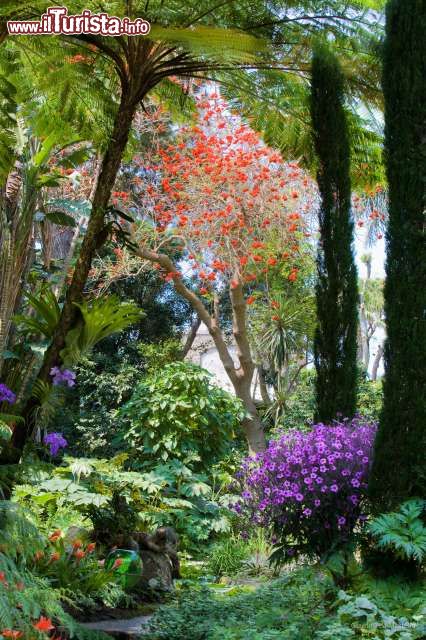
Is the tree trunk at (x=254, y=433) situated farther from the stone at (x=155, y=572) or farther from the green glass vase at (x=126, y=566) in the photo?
the green glass vase at (x=126, y=566)

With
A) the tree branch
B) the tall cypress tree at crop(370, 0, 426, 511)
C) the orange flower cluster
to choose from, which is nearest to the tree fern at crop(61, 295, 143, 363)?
the tall cypress tree at crop(370, 0, 426, 511)

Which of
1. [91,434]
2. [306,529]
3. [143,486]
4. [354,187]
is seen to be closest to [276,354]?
[91,434]

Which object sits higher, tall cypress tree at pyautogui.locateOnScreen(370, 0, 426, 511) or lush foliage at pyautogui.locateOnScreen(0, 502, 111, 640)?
tall cypress tree at pyautogui.locateOnScreen(370, 0, 426, 511)

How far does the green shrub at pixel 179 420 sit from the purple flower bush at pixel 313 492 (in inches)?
132

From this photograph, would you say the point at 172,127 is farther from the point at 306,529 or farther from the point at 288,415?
the point at 306,529

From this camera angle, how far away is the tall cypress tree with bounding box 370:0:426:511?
4.26m

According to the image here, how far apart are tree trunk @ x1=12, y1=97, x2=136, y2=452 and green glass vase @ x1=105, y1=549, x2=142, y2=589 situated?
3.50 ft

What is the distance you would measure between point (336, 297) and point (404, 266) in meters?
1.37

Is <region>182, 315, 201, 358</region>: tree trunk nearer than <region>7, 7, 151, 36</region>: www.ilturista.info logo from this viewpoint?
No

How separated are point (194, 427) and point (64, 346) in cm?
314

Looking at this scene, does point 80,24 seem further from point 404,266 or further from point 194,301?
point 194,301

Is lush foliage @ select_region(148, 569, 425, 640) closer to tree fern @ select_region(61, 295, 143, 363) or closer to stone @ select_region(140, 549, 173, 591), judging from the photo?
stone @ select_region(140, 549, 173, 591)

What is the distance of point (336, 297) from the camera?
5805mm

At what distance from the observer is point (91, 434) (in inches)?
442
